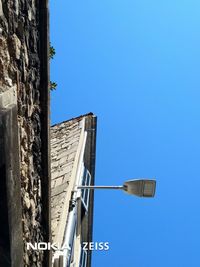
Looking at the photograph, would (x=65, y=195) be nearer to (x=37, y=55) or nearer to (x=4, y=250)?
(x=37, y=55)

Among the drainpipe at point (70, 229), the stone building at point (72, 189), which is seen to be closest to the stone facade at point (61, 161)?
the stone building at point (72, 189)

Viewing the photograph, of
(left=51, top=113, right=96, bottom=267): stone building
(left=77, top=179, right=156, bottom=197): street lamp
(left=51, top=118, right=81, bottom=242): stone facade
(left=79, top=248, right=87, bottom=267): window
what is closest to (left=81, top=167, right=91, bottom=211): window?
(left=51, top=113, right=96, bottom=267): stone building

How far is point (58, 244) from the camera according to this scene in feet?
27.2

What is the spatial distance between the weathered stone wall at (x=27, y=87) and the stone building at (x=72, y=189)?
227 centimetres

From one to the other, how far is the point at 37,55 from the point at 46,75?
0.28 metres

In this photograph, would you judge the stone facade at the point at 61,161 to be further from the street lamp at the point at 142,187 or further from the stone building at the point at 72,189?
the street lamp at the point at 142,187

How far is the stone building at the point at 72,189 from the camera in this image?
8.94m

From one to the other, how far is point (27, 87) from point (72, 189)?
5.35 metres

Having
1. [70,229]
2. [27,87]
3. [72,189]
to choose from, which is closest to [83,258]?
[72,189]

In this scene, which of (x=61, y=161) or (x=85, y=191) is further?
(x=85, y=191)

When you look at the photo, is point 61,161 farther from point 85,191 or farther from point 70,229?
point 70,229

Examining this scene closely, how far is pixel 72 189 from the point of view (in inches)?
403

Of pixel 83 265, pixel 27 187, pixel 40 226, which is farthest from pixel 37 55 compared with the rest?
pixel 83 265

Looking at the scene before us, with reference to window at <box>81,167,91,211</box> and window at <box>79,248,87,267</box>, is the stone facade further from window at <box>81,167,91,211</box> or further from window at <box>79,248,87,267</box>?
window at <box>79,248,87,267</box>
